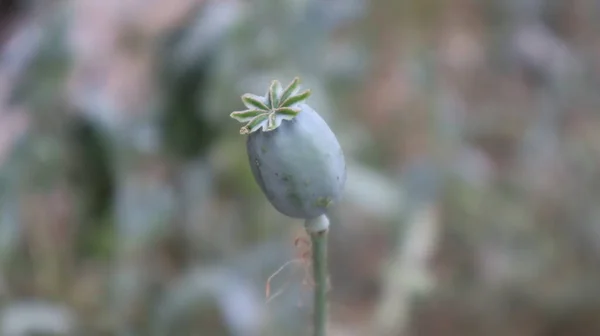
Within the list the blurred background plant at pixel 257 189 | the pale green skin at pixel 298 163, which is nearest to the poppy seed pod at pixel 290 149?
the pale green skin at pixel 298 163

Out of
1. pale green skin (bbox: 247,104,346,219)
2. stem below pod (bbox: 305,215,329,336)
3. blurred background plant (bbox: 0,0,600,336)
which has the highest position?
blurred background plant (bbox: 0,0,600,336)

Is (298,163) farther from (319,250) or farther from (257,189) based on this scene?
(257,189)

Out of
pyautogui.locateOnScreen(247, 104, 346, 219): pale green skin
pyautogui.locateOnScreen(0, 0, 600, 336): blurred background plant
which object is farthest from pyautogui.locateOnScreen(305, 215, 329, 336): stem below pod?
pyautogui.locateOnScreen(0, 0, 600, 336): blurred background plant

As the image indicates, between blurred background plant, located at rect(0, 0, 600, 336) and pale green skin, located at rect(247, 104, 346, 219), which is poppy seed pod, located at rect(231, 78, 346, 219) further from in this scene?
blurred background plant, located at rect(0, 0, 600, 336)

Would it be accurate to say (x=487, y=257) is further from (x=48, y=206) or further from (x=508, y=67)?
(x=48, y=206)

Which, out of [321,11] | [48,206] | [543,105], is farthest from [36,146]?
[543,105]

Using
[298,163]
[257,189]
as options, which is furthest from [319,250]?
[257,189]

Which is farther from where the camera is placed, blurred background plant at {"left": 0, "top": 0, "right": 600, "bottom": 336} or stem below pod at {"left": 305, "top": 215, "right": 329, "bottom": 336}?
blurred background plant at {"left": 0, "top": 0, "right": 600, "bottom": 336}

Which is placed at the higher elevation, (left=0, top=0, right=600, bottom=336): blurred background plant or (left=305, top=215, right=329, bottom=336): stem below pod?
(left=0, top=0, right=600, bottom=336): blurred background plant
